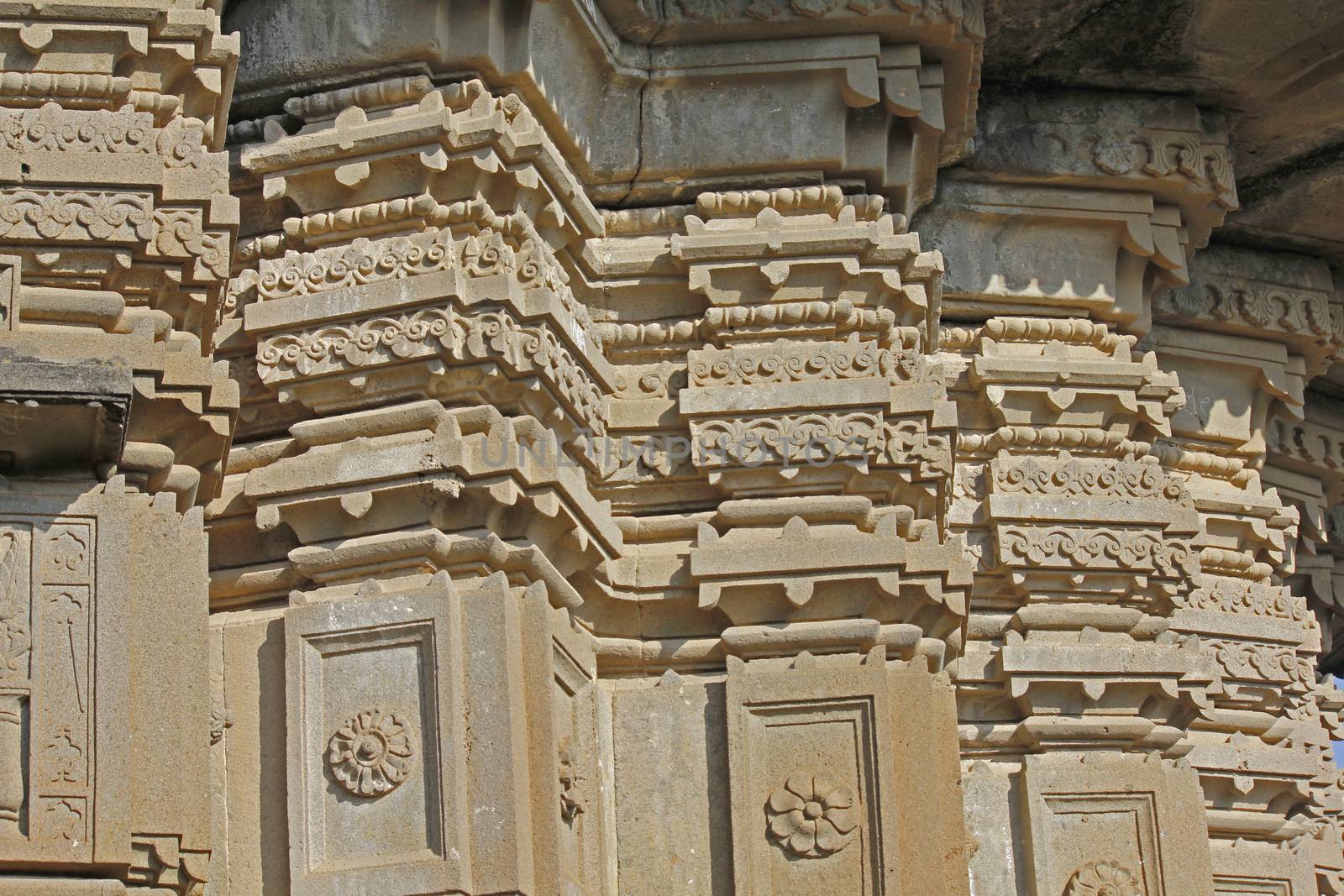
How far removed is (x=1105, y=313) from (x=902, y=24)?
2.31m

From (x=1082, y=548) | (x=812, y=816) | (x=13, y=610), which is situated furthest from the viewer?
(x=1082, y=548)

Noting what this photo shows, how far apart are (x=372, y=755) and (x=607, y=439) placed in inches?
70.8

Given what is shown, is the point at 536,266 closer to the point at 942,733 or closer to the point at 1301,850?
the point at 942,733

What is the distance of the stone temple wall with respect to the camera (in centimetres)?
720

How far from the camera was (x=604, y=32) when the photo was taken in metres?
10.2

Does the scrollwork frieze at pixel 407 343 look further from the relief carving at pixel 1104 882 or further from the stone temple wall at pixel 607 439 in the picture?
the relief carving at pixel 1104 882

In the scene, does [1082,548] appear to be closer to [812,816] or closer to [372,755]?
[812,816]

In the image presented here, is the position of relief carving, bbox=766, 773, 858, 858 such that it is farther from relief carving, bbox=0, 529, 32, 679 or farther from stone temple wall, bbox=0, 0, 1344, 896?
relief carving, bbox=0, 529, 32, 679

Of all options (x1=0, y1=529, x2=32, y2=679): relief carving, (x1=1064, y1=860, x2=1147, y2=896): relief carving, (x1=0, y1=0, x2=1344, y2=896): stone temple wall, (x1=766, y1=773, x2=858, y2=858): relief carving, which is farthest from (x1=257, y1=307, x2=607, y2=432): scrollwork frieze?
(x1=1064, y1=860, x2=1147, y2=896): relief carving

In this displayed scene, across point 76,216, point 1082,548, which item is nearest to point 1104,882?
point 1082,548

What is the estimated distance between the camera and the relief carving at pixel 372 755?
846 centimetres

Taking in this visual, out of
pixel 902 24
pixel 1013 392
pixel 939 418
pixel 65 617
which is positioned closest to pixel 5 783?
pixel 65 617

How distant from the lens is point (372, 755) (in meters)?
8.49

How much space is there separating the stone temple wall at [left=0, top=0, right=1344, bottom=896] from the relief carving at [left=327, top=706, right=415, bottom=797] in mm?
16
